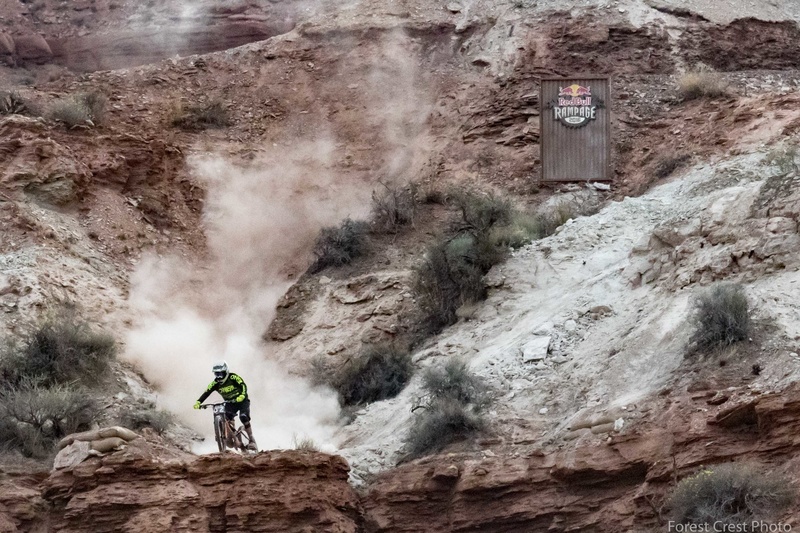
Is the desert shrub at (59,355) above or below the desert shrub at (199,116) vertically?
below

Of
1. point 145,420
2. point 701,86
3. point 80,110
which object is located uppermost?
point 80,110

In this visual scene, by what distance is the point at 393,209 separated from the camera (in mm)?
23828

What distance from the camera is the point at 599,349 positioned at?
16.7 meters

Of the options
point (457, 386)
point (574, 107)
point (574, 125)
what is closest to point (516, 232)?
point (574, 125)

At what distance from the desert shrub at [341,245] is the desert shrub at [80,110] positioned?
4.63m

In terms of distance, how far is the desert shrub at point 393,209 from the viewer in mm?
23641

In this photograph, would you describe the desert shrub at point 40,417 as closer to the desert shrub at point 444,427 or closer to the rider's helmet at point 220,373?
the rider's helmet at point 220,373

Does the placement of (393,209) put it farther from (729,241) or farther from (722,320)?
(722,320)

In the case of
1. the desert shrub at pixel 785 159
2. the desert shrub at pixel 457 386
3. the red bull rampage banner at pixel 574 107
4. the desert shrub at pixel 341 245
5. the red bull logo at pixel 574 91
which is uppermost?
the red bull logo at pixel 574 91

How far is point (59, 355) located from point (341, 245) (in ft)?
19.0

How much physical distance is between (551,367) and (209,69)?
13.5 meters

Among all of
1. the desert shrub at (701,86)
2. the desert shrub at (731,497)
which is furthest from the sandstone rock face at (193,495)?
the desert shrub at (701,86)

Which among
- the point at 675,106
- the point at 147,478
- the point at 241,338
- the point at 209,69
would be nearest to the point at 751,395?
A: the point at 147,478

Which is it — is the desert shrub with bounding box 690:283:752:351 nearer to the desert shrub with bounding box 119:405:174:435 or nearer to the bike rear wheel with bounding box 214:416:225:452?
the bike rear wheel with bounding box 214:416:225:452
